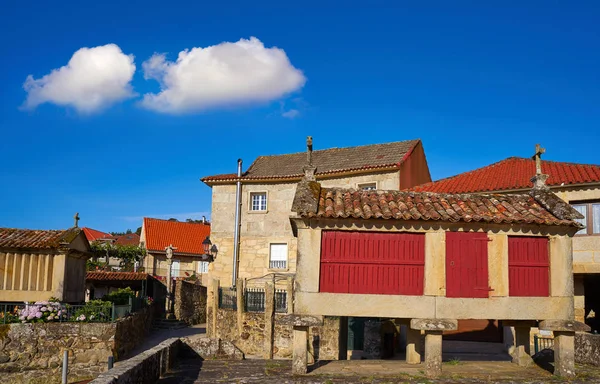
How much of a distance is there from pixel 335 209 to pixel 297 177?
16796mm

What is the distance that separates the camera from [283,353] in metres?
20.0

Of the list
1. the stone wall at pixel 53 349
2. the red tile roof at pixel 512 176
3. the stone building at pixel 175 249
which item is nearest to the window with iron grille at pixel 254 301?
the stone wall at pixel 53 349

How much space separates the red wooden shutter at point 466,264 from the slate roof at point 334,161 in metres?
14.3

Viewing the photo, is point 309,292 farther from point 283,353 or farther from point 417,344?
point 283,353

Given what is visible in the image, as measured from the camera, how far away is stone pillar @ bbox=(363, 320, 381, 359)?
56.0 ft

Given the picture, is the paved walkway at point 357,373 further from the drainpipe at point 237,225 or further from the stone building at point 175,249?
the stone building at point 175,249

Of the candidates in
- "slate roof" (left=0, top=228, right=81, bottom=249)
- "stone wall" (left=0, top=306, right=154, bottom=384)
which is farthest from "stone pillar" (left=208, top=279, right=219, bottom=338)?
"slate roof" (left=0, top=228, right=81, bottom=249)

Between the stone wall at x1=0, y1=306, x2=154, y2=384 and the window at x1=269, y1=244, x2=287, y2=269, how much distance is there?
36.1 ft

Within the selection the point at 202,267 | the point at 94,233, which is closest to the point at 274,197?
the point at 202,267

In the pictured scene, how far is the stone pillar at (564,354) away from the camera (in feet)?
35.0

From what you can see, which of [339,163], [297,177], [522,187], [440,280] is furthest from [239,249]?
[440,280]

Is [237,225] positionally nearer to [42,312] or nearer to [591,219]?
[42,312]

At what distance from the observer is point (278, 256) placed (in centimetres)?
2784

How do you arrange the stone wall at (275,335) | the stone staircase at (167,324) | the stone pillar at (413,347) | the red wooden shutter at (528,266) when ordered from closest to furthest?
the red wooden shutter at (528,266)
the stone pillar at (413,347)
the stone wall at (275,335)
the stone staircase at (167,324)
